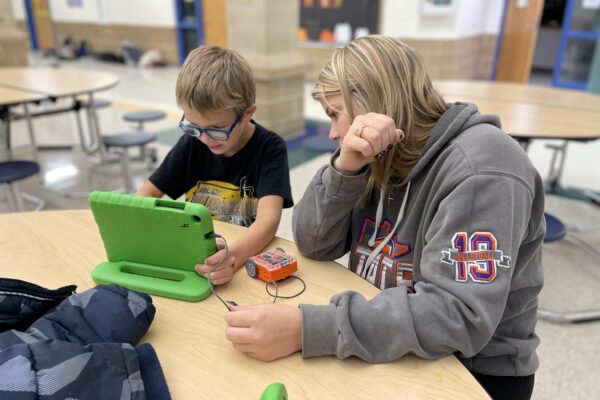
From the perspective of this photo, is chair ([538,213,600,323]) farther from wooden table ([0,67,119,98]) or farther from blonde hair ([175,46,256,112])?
wooden table ([0,67,119,98])

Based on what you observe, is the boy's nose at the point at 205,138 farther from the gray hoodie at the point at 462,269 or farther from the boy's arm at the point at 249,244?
the gray hoodie at the point at 462,269

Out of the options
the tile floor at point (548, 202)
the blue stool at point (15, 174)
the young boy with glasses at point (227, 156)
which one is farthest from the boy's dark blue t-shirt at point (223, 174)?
the blue stool at point (15, 174)

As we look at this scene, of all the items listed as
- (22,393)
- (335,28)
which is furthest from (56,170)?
(335,28)

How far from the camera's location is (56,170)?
4.11 m

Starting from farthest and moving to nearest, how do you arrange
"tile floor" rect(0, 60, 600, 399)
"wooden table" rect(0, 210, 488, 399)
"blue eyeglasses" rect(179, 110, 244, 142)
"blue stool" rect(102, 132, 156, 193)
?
"blue stool" rect(102, 132, 156, 193)
"tile floor" rect(0, 60, 600, 399)
"blue eyeglasses" rect(179, 110, 244, 142)
"wooden table" rect(0, 210, 488, 399)

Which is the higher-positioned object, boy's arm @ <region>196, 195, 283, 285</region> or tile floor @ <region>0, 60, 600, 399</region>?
boy's arm @ <region>196, 195, 283, 285</region>

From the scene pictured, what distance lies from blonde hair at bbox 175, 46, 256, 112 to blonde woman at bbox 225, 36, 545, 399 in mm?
393

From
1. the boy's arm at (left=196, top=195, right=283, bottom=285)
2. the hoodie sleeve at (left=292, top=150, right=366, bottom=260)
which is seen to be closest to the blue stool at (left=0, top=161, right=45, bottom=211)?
the boy's arm at (left=196, top=195, right=283, bottom=285)

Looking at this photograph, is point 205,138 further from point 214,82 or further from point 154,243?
point 154,243

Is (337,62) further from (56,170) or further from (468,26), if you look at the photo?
(468,26)

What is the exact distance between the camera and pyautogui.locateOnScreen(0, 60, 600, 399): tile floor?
6.00 feet

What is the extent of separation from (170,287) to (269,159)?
0.60 m

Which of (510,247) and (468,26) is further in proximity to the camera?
(468,26)

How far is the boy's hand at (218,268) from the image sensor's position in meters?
0.96
